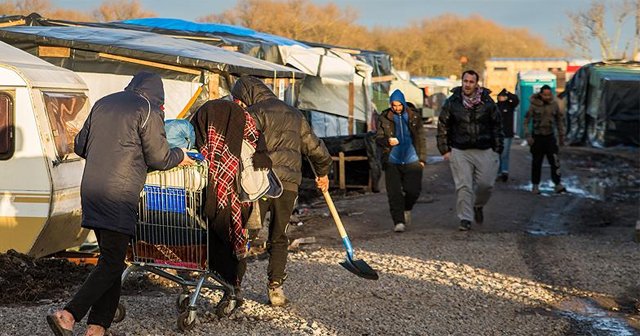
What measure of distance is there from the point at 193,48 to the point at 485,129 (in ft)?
13.4

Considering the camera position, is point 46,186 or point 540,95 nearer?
point 46,186

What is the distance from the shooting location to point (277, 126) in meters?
7.32

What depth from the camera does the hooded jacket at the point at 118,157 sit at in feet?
19.4

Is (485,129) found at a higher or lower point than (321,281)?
higher

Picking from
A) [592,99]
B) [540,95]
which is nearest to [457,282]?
[540,95]

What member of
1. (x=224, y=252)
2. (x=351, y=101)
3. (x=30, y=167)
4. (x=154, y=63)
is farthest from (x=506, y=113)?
(x=224, y=252)

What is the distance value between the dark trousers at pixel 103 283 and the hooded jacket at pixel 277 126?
1624 millimetres

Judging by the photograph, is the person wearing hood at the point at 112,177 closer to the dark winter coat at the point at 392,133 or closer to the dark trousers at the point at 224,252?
the dark trousers at the point at 224,252

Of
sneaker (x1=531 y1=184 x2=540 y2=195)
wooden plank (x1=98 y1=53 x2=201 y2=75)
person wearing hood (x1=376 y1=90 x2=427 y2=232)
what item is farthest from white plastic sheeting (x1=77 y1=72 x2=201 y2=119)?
sneaker (x1=531 y1=184 x2=540 y2=195)

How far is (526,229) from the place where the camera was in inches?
507

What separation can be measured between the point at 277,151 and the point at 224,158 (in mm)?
687

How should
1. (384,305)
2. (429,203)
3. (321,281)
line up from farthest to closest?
1. (429,203)
2. (321,281)
3. (384,305)

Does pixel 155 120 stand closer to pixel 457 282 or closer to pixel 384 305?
pixel 384 305

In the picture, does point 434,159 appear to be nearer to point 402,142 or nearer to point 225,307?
point 402,142
